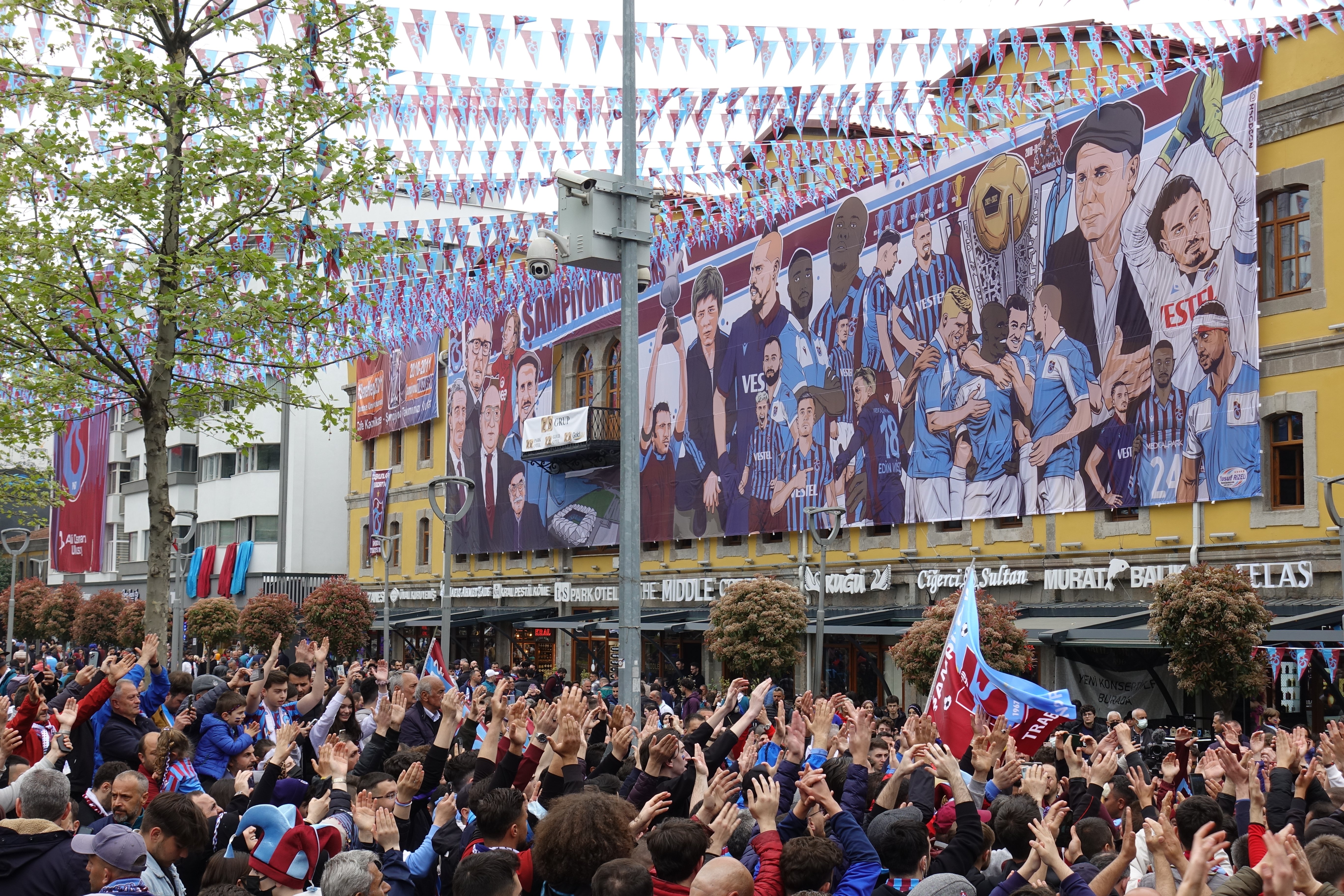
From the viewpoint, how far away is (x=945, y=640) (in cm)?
2036

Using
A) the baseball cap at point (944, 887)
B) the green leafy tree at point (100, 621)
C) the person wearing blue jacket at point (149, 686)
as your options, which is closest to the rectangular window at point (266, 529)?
the green leafy tree at point (100, 621)

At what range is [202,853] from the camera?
6.04 metres

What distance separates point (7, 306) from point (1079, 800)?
510 inches

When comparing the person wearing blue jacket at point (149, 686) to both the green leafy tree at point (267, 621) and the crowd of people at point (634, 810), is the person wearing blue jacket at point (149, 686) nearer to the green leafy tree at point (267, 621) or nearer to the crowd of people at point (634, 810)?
the crowd of people at point (634, 810)

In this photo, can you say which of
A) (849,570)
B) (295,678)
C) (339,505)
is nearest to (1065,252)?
(849,570)

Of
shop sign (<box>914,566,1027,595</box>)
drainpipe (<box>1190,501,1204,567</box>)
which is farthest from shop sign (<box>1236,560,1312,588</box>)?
shop sign (<box>914,566,1027,595</box>)

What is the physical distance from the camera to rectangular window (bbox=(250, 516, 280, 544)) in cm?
5709

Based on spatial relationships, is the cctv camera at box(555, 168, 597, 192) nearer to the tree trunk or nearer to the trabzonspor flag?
the trabzonspor flag

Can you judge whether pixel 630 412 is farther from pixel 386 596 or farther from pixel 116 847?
pixel 386 596

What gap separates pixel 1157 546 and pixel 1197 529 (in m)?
0.95

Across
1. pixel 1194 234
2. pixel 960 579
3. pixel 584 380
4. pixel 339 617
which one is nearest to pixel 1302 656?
pixel 1194 234

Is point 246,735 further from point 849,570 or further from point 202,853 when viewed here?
point 849,570

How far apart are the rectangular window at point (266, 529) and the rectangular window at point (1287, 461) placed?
44.3 metres

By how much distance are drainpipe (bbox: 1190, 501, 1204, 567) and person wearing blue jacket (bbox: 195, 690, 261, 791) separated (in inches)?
678
